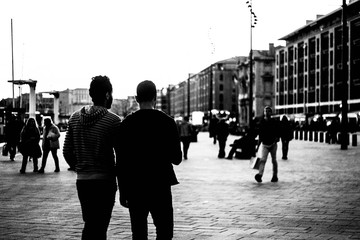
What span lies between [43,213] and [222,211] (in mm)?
2601

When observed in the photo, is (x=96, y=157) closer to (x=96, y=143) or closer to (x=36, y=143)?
(x=96, y=143)

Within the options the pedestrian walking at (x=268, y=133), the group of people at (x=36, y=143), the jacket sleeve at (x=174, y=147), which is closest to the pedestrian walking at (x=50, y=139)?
the group of people at (x=36, y=143)

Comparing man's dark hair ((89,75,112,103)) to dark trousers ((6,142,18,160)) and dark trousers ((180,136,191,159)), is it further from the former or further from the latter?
dark trousers ((6,142,18,160))

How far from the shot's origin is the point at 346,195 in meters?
10.7

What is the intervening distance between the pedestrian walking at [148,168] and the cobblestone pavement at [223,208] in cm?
218

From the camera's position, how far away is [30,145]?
53.3 ft

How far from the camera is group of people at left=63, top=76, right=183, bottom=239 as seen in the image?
4488mm

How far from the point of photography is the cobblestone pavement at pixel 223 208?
7.00 m

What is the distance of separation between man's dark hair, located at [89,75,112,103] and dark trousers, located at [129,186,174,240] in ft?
2.84

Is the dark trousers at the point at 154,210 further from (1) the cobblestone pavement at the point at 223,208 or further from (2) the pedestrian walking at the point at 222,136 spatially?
(2) the pedestrian walking at the point at 222,136

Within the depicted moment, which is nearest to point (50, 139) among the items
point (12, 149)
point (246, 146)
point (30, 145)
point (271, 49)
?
point (30, 145)

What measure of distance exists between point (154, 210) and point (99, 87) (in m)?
1.10

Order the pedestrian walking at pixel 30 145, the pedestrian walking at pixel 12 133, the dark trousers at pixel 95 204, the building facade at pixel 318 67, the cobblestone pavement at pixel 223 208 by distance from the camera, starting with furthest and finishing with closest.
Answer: the building facade at pixel 318 67
the pedestrian walking at pixel 12 133
the pedestrian walking at pixel 30 145
the cobblestone pavement at pixel 223 208
the dark trousers at pixel 95 204

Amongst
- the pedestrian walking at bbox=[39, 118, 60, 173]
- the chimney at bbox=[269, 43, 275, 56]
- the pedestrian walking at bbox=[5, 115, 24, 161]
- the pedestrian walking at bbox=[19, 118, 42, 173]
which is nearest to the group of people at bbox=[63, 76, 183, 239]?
the pedestrian walking at bbox=[19, 118, 42, 173]
